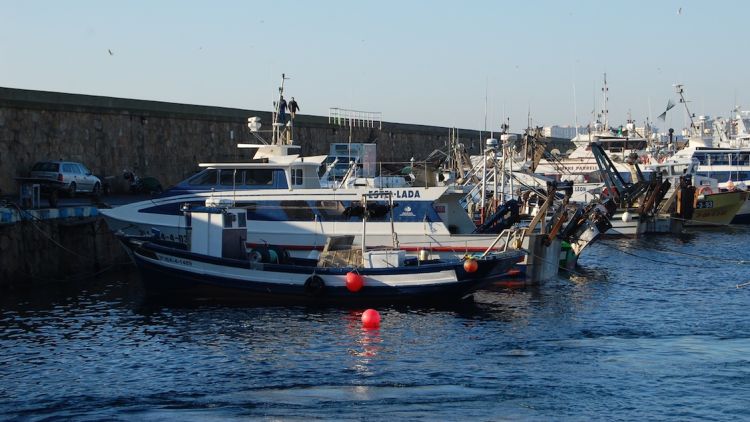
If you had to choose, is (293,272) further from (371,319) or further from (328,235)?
(328,235)

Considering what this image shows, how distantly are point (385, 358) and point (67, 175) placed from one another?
791 inches

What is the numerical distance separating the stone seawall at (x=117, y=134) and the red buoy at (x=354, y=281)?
16185 mm

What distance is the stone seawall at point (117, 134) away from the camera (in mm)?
36750

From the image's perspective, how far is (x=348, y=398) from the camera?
1669 cm

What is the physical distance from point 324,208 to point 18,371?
11693mm

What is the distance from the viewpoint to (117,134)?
4266 centimetres

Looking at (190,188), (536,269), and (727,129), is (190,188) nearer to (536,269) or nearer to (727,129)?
(536,269)

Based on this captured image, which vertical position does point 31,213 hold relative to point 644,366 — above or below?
above

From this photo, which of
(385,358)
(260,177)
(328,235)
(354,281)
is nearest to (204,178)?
(260,177)

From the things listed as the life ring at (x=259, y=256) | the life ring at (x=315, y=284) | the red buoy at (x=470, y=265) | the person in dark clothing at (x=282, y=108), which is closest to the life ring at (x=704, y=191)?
the person in dark clothing at (x=282, y=108)

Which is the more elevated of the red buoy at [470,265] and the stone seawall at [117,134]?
the stone seawall at [117,134]

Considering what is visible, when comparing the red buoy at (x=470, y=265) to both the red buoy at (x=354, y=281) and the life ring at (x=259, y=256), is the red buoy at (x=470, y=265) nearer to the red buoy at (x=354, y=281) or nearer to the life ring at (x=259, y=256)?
the red buoy at (x=354, y=281)

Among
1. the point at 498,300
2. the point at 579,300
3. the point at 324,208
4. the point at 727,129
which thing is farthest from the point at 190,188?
the point at 727,129

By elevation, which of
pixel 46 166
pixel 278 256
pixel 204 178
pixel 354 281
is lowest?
pixel 354 281
